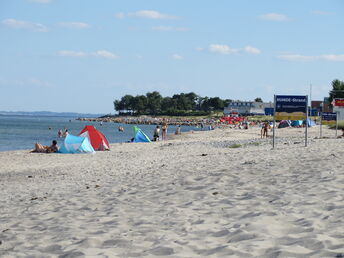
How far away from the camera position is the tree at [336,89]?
89.9 m

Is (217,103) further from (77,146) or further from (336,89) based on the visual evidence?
(77,146)

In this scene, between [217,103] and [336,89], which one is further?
[217,103]

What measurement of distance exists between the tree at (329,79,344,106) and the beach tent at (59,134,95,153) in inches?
2679

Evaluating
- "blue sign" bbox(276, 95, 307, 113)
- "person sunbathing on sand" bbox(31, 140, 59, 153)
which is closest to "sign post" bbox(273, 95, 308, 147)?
"blue sign" bbox(276, 95, 307, 113)

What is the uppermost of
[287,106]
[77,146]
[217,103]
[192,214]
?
[217,103]

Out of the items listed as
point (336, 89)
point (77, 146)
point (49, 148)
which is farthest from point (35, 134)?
point (336, 89)

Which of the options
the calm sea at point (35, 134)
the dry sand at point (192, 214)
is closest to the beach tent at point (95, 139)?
the calm sea at point (35, 134)

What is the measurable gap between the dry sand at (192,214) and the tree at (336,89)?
79.9 metres

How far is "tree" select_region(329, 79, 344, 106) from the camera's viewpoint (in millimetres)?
89875

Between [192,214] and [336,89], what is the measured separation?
90780 mm

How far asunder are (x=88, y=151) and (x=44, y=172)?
8.94m

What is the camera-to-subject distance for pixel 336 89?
9450 cm

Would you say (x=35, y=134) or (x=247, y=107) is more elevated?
(x=247, y=107)

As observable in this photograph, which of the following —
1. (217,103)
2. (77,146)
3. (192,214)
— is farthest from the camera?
(217,103)
